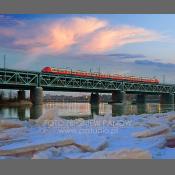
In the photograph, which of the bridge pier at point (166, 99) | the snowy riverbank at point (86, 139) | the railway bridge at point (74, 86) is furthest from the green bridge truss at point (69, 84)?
the snowy riverbank at point (86, 139)

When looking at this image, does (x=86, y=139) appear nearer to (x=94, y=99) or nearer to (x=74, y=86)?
(x=74, y=86)

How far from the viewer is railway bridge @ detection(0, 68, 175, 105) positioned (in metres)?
7.52

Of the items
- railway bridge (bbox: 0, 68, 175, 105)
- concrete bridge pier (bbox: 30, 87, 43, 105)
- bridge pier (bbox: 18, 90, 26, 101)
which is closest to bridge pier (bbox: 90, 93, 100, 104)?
railway bridge (bbox: 0, 68, 175, 105)

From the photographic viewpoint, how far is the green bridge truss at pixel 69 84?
7434mm

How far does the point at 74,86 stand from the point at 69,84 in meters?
0.17

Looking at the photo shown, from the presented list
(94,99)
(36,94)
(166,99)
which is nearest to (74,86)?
(94,99)

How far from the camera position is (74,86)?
25.7 ft

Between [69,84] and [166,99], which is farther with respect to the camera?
[166,99]

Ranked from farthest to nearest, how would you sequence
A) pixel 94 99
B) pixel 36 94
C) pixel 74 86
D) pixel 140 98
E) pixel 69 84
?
pixel 140 98 → pixel 36 94 → pixel 94 99 → pixel 69 84 → pixel 74 86

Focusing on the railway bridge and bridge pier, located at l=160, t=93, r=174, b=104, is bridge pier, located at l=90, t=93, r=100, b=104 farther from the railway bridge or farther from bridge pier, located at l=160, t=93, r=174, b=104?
bridge pier, located at l=160, t=93, r=174, b=104

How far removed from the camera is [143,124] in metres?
5.36

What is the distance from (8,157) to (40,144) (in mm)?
401

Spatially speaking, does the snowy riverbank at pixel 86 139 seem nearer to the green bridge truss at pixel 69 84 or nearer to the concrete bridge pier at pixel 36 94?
the green bridge truss at pixel 69 84

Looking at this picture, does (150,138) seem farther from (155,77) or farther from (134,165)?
(155,77)
